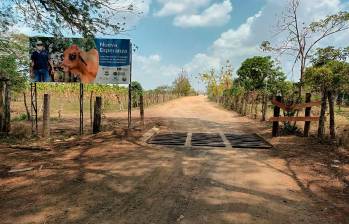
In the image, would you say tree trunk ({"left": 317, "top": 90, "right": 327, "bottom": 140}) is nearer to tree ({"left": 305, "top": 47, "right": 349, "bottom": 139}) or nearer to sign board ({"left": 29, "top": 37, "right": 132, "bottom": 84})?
tree ({"left": 305, "top": 47, "right": 349, "bottom": 139})

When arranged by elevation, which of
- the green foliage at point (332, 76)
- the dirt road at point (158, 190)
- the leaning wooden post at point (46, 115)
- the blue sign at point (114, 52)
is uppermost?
the blue sign at point (114, 52)

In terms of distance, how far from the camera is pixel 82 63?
1439 centimetres

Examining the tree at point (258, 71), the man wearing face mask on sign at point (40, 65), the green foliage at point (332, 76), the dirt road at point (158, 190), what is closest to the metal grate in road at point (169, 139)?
the dirt road at point (158, 190)

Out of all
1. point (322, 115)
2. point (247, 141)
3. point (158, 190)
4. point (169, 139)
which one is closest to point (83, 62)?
point (169, 139)

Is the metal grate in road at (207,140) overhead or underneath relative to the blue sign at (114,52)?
underneath

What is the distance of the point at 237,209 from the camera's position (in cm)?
584

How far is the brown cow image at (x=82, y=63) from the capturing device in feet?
46.9

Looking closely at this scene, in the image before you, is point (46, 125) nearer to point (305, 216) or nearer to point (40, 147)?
point (40, 147)

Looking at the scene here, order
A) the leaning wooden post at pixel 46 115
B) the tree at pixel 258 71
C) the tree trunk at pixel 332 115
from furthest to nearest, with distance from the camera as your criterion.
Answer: the tree at pixel 258 71 < the leaning wooden post at pixel 46 115 < the tree trunk at pixel 332 115

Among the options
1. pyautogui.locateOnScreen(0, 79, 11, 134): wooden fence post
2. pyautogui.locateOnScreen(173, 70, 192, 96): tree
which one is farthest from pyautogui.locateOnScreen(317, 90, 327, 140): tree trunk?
pyautogui.locateOnScreen(173, 70, 192, 96): tree

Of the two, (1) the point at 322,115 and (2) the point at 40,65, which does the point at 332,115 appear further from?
(2) the point at 40,65

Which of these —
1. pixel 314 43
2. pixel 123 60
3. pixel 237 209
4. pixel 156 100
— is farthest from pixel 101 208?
pixel 156 100

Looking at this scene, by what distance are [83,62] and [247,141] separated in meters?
6.61

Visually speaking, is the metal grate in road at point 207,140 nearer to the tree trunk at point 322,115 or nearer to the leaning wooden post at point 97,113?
the tree trunk at point 322,115
